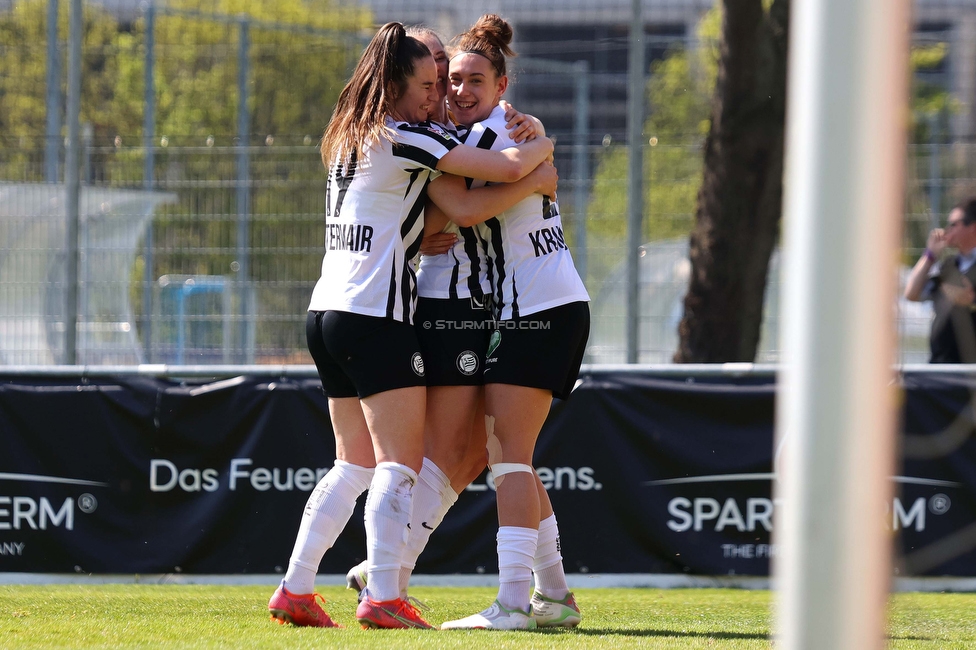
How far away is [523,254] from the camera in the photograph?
3.95m

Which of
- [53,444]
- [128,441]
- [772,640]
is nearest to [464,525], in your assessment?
[128,441]

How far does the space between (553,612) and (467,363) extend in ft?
2.87

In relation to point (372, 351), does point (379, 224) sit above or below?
above

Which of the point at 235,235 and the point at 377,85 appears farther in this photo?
the point at 235,235

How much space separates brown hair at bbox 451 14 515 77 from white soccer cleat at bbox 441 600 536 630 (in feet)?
5.94

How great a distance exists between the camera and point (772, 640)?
140 inches

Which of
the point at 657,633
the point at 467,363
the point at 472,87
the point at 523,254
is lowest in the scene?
the point at 657,633

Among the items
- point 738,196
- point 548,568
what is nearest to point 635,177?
point 738,196

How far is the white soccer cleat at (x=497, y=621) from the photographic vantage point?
3.66 metres

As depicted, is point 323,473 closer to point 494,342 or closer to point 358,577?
point 358,577

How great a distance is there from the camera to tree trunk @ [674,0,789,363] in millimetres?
8469

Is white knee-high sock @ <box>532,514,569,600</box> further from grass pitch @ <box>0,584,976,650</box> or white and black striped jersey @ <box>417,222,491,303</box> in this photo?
white and black striped jersey @ <box>417,222,491,303</box>

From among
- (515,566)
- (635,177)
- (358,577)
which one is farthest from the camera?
(635,177)

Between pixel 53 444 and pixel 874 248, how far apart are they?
5146mm
